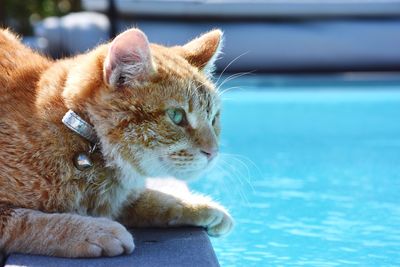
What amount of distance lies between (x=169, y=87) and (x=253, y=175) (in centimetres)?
249

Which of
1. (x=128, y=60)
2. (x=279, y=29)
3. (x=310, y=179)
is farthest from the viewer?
(x=279, y=29)

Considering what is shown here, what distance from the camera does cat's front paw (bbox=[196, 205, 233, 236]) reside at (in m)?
2.79

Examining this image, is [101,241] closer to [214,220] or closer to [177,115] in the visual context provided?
[177,115]

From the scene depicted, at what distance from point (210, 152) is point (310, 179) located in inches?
92.1

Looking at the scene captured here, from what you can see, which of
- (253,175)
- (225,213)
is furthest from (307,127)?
(225,213)

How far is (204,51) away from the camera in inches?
111

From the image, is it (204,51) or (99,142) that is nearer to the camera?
(99,142)

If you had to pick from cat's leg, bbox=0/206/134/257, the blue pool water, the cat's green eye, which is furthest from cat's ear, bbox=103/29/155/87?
the blue pool water

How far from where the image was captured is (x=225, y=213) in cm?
285

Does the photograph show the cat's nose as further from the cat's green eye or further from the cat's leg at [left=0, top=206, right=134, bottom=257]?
the cat's leg at [left=0, top=206, right=134, bottom=257]

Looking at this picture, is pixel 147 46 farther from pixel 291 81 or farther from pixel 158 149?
pixel 291 81

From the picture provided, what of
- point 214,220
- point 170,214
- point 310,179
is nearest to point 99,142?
point 170,214

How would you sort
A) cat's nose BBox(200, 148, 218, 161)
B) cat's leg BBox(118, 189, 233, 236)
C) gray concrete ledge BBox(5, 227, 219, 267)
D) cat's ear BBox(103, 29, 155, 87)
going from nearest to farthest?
1. gray concrete ledge BBox(5, 227, 219, 267)
2. cat's ear BBox(103, 29, 155, 87)
3. cat's nose BBox(200, 148, 218, 161)
4. cat's leg BBox(118, 189, 233, 236)

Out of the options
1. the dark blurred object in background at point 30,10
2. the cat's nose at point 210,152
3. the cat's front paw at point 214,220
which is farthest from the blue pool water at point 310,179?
the dark blurred object in background at point 30,10
